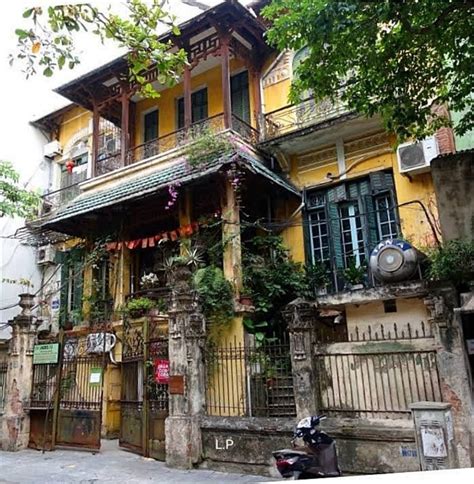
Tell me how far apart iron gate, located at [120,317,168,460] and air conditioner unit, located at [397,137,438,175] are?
664cm

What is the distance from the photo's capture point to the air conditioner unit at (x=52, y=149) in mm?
18328

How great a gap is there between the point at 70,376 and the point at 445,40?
989 centimetres

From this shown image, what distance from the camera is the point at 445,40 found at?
21.3 ft

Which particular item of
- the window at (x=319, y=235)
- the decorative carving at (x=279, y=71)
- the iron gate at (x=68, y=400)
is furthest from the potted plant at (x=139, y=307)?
the decorative carving at (x=279, y=71)

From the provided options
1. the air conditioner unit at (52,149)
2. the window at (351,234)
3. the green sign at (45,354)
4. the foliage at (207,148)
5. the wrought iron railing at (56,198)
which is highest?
the air conditioner unit at (52,149)

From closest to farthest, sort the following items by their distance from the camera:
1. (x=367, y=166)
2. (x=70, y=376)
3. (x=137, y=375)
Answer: (x=137, y=375)
(x=70, y=376)
(x=367, y=166)

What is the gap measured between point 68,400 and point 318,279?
252 inches

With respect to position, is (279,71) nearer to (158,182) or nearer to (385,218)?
(158,182)

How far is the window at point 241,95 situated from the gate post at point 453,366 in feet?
29.2

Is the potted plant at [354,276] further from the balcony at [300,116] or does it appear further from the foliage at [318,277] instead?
the balcony at [300,116]

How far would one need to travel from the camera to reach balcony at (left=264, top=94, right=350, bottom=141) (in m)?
12.1

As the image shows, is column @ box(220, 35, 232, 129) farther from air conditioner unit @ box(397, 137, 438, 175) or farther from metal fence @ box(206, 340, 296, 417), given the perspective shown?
metal fence @ box(206, 340, 296, 417)

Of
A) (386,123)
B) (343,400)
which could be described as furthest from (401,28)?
(343,400)

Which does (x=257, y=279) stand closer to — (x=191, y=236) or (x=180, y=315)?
(x=191, y=236)
